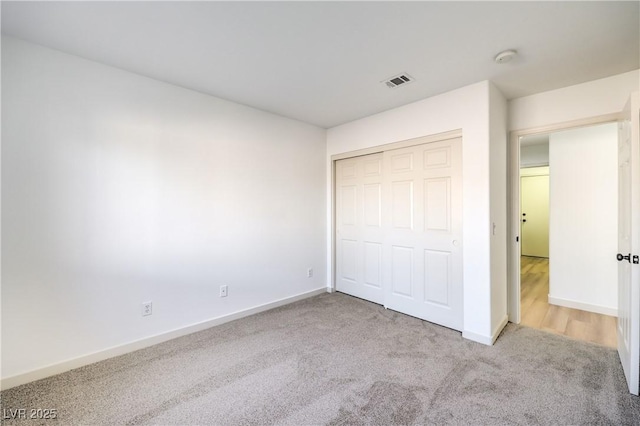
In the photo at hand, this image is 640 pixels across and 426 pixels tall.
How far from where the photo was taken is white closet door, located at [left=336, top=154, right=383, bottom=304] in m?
3.63

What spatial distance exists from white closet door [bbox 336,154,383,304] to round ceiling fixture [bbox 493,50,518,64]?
63.7 inches

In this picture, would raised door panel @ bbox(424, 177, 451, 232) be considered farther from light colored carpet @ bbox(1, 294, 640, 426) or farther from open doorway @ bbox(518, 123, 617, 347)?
open doorway @ bbox(518, 123, 617, 347)

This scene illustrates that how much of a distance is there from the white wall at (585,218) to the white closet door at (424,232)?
196 centimetres

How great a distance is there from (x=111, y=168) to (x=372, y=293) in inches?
128

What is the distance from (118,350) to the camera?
2.34 m

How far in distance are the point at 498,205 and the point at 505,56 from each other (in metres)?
1.37

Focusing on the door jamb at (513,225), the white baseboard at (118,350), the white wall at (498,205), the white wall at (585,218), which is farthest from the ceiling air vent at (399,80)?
the white baseboard at (118,350)

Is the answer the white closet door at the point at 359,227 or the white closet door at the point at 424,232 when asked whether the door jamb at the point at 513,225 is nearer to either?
the white closet door at the point at 424,232

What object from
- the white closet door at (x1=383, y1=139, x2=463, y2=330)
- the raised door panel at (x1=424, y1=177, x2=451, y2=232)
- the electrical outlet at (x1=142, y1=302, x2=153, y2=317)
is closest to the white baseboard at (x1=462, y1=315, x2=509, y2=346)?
the white closet door at (x1=383, y1=139, x2=463, y2=330)

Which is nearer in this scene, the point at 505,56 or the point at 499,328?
the point at 505,56

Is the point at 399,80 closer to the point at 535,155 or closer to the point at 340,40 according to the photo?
the point at 340,40

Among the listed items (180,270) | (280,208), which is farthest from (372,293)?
(180,270)

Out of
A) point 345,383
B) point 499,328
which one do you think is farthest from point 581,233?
point 345,383

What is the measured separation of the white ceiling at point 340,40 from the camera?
5.46ft
